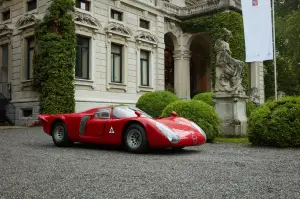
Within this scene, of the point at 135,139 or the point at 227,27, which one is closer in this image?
the point at 135,139

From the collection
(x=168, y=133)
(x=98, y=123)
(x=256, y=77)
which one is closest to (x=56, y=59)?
(x=98, y=123)

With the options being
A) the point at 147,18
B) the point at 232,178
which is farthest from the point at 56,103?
the point at 232,178

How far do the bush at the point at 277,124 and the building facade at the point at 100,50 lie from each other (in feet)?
34.6

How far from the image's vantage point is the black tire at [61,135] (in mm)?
9008

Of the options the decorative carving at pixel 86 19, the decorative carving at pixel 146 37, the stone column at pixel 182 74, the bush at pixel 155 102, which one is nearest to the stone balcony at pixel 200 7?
the decorative carving at pixel 146 37

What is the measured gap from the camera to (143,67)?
22.3 m

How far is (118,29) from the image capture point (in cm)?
2028

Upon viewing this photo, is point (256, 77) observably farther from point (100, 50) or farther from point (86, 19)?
point (86, 19)

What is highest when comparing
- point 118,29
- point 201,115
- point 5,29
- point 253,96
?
point 118,29

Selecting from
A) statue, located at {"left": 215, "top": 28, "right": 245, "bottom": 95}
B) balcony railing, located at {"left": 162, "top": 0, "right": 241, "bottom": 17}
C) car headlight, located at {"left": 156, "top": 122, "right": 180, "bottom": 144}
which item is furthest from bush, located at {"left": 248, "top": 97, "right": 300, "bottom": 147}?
balcony railing, located at {"left": 162, "top": 0, "right": 241, "bottom": 17}

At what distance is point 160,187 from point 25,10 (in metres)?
17.1

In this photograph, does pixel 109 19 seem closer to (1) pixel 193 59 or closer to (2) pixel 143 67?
(2) pixel 143 67

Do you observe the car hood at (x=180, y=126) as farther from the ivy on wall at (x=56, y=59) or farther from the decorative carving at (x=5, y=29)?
the decorative carving at (x=5, y=29)

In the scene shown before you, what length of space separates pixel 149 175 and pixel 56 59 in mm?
12871
